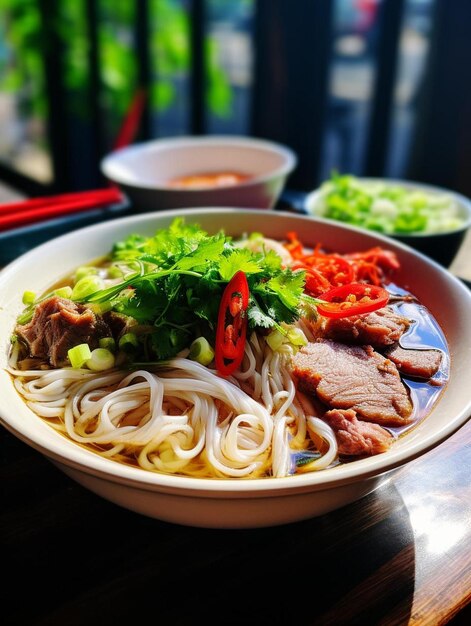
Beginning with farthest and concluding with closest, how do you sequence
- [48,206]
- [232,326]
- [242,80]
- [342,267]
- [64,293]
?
[242,80] < [48,206] < [342,267] < [64,293] < [232,326]

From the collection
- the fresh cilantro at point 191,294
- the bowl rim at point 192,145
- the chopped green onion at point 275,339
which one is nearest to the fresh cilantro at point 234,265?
the fresh cilantro at point 191,294

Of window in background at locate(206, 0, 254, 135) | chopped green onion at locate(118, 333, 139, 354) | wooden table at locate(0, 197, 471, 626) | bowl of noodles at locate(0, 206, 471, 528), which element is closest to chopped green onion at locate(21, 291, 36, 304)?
bowl of noodles at locate(0, 206, 471, 528)

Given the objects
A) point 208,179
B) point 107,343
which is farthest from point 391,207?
point 107,343

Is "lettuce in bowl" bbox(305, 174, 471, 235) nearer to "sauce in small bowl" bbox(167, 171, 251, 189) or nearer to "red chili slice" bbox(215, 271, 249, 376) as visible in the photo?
"sauce in small bowl" bbox(167, 171, 251, 189)

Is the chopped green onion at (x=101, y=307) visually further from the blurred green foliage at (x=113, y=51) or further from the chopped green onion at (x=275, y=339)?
the blurred green foliage at (x=113, y=51)

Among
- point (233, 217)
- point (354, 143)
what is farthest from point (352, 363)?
point (354, 143)

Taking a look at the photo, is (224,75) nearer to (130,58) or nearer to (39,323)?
(130,58)

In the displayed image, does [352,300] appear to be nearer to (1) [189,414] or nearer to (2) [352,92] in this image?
(1) [189,414]
